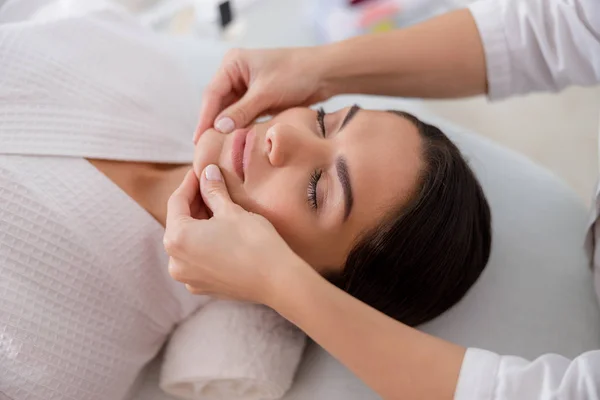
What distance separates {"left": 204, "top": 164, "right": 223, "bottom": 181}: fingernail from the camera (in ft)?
3.15

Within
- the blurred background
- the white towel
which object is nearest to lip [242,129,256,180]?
the white towel

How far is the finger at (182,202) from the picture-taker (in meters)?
0.85

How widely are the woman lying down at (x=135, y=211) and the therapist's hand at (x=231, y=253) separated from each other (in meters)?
0.14

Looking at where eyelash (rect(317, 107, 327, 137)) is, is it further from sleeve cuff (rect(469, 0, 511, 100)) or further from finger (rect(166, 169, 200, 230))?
Result: sleeve cuff (rect(469, 0, 511, 100))

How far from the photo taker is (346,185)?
96 cm

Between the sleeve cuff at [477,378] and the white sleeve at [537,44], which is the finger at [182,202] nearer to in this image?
the sleeve cuff at [477,378]

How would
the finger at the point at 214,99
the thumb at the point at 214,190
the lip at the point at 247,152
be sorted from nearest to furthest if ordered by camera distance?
the thumb at the point at 214,190
the lip at the point at 247,152
the finger at the point at 214,99

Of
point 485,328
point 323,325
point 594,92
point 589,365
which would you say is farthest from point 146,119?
point 594,92

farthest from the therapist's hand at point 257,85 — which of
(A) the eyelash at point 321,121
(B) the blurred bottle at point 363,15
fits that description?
(B) the blurred bottle at point 363,15

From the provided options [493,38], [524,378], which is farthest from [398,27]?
[524,378]

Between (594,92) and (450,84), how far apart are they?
1338 millimetres

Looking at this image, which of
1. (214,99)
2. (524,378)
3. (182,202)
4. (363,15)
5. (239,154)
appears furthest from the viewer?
(363,15)

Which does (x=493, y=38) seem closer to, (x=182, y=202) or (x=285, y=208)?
(x=285, y=208)

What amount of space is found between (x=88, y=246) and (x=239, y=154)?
323mm
